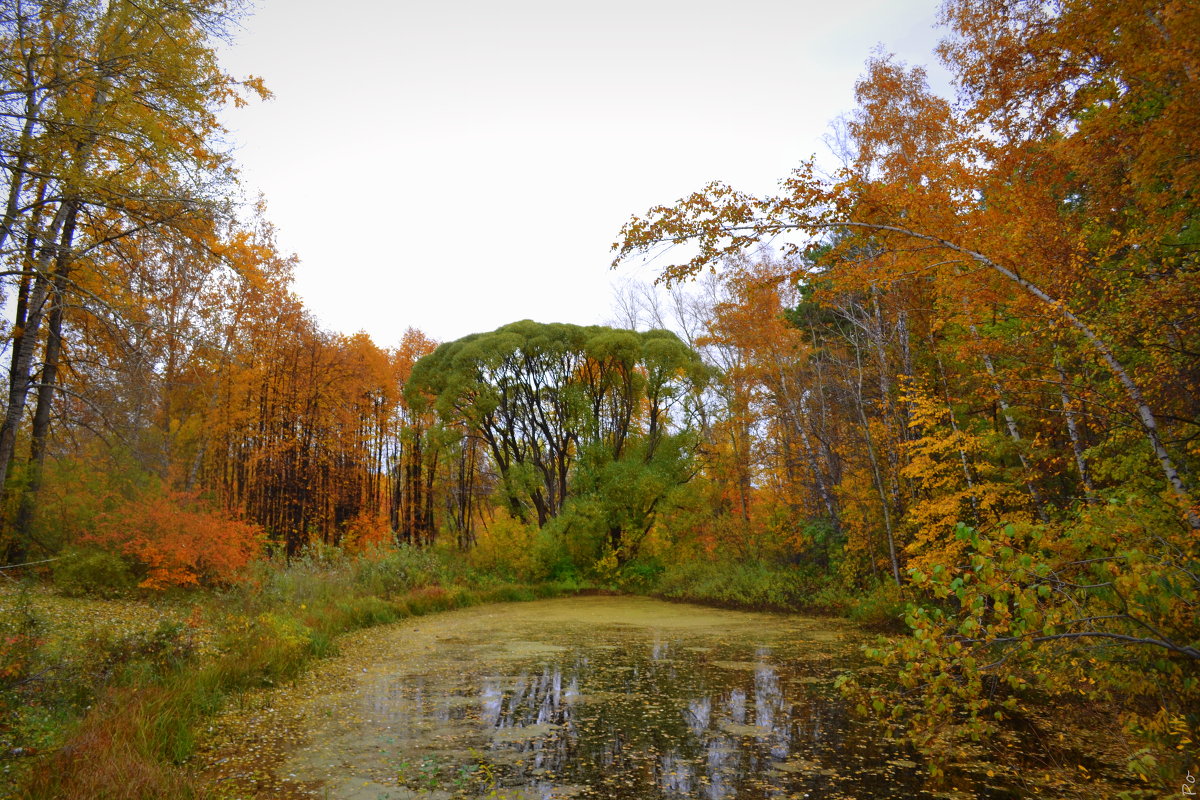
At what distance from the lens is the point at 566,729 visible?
217 inches

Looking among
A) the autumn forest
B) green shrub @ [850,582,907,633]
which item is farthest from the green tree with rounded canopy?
green shrub @ [850,582,907,633]

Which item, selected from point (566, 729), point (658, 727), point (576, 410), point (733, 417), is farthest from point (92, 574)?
point (733, 417)

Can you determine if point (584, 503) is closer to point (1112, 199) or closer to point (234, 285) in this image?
point (234, 285)

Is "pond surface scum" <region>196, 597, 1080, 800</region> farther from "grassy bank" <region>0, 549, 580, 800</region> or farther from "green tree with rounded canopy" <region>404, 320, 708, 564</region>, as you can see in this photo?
"green tree with rounded canopy" <region>404, 320, 708, 564</region>

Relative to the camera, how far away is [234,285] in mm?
16969

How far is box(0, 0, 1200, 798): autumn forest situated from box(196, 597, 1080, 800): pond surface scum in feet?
1.51

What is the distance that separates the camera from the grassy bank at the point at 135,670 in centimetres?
364

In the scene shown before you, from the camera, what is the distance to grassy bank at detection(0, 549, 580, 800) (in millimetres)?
3639

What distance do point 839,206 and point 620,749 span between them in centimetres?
503

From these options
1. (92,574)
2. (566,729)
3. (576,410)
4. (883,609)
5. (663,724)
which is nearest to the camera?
(566,729)

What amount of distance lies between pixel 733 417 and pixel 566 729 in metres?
13.0

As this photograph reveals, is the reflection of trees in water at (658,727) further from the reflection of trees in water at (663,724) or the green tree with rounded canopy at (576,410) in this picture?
the green tree with rounded canopy at (576,410)

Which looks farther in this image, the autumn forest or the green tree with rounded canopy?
the green tree with rounded canopy

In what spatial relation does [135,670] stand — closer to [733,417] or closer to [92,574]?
[92,574]
